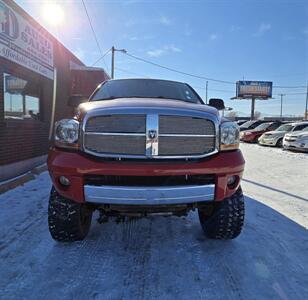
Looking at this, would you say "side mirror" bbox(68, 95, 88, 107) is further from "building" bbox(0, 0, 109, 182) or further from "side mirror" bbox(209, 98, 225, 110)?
"side mirror" bbox(209, 98, 225, 110)

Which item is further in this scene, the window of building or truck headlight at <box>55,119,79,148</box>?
the window of building

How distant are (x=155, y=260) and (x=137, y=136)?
1261mm

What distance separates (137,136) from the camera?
9.43ft

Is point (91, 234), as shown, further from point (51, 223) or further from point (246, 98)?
point (246, 98)

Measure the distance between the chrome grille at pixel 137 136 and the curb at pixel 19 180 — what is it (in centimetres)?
347

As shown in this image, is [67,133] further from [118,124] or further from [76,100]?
[76,100]

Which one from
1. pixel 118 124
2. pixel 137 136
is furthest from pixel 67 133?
pixel 137 136

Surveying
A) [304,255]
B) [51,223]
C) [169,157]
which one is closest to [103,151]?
[169,157]

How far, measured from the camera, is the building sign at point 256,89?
50.1 m

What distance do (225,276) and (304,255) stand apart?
3.38ft

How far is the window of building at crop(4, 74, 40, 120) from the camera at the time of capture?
21.8ft

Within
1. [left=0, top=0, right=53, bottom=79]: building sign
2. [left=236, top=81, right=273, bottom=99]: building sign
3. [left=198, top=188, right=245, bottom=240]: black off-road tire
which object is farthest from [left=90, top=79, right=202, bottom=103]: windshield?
[left=236, top=81, right=273, bottom=99]: building sign

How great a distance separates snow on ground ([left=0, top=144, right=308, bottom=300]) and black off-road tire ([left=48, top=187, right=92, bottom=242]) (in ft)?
0.56

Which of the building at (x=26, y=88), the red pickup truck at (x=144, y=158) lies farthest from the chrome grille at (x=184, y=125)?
the building at (x=26, y=88)
